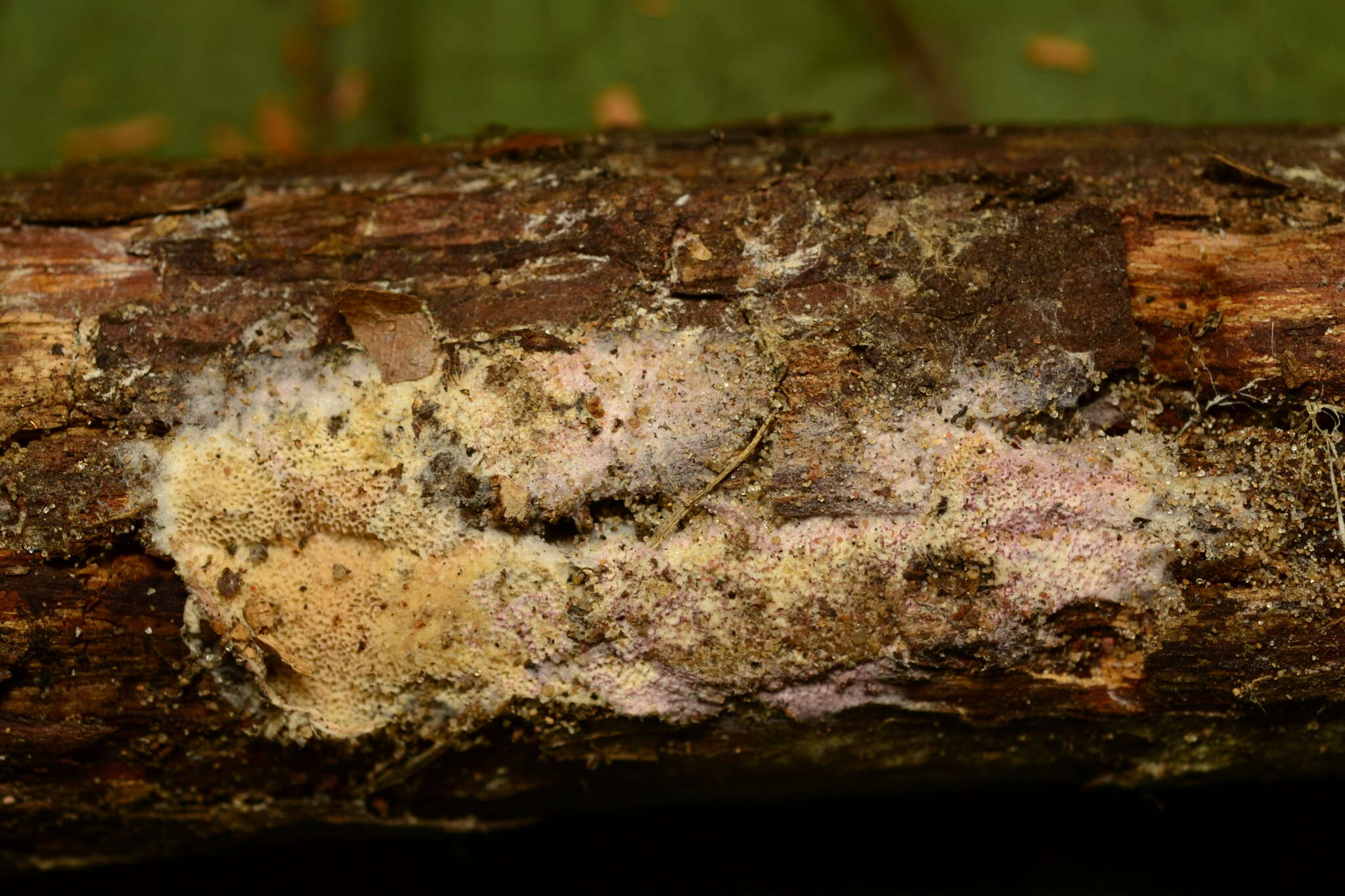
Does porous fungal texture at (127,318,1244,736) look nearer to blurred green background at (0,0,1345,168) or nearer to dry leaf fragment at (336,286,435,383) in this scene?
dry leaf fragment at (336,286,435,383)

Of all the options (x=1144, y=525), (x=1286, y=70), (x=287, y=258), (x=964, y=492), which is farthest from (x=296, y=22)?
(x=1286, y=70)

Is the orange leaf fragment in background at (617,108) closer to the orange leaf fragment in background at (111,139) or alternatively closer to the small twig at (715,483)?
the orange leaf fragment in background at (111,139)

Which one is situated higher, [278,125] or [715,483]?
[278,125]

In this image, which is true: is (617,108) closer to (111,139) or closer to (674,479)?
(111,139)

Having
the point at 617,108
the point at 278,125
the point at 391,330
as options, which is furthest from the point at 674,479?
the point at 278,125

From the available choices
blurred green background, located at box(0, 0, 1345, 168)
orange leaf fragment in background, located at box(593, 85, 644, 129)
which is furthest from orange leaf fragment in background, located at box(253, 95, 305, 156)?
orange leaf fragment in background, located at box(593, 85, 644, 129)

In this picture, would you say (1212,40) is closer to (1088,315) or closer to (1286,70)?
(1286,70)

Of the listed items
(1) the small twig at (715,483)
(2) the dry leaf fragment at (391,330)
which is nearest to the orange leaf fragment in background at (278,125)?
(2) the dry leaf fragment at (391,330)
